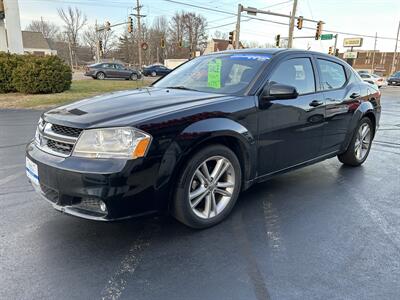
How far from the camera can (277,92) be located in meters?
3.40

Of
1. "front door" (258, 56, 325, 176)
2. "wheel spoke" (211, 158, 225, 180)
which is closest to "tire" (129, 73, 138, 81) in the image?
"front door" (258, 56, 325, 176)

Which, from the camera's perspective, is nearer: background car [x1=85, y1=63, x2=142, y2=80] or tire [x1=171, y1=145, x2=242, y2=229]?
tire [x1=171, y1=145, x2=242, y2=229]

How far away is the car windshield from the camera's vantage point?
361cm

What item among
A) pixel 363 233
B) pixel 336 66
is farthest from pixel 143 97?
pixel 336 66

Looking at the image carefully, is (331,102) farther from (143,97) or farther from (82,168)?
(82,168)

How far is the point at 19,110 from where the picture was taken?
38.1 ft

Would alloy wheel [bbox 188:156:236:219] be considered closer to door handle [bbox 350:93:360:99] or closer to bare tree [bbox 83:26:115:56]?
door handle [bbox 350:93:360:99]

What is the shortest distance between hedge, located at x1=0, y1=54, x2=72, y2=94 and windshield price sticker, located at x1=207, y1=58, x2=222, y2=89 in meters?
12.8

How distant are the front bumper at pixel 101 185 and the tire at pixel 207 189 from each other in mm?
294

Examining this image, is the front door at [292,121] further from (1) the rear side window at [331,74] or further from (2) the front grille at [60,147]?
(2) the front grille at [60,147]

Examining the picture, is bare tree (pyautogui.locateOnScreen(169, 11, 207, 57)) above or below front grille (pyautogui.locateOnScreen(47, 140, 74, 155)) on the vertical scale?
above

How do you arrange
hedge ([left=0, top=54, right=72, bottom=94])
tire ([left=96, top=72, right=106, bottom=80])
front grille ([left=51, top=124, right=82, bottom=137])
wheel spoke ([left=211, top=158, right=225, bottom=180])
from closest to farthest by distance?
front grille ([left=51, top=124, right=82, bottom=137]), wheel spoke ([left=211, top=158, right=225, bottom=180]), hedge ([left=0, top=54, right=72, bottom=94]), tire ([left=96, top=72, right=106, bottom=80])

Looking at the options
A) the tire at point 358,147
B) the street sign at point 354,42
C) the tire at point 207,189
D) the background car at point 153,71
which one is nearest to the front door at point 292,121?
the tire at point 207,189

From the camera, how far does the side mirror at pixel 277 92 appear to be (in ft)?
11.2
